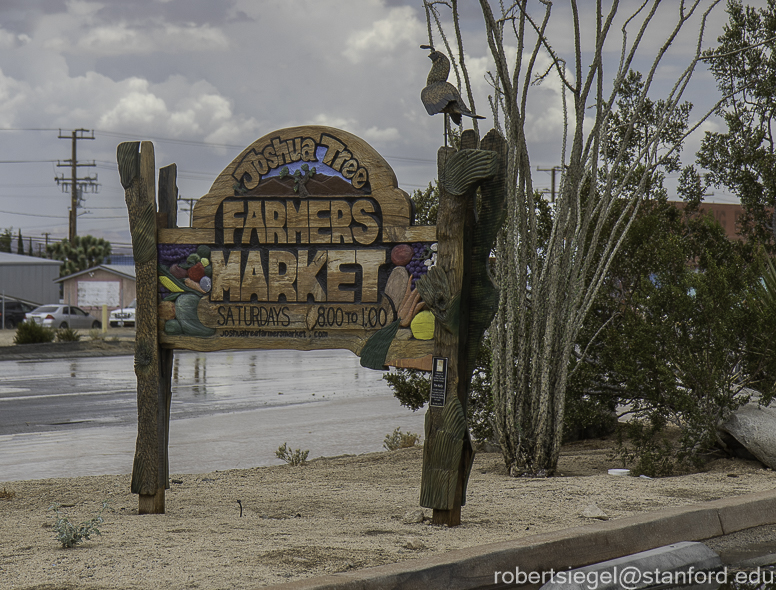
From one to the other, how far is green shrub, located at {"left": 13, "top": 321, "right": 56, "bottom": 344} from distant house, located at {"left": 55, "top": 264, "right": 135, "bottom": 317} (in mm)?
21239

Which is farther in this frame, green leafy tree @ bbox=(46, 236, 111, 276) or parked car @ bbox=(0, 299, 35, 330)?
green leafy tree @ bbox=(46, 236, 111, 276)

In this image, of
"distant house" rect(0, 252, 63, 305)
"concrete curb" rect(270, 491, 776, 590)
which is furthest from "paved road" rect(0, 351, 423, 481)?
"distant house" rect(0, 252, 63, 305)

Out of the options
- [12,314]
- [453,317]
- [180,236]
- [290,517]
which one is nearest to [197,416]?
[180,236]

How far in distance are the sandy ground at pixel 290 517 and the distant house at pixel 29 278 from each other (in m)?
47.7

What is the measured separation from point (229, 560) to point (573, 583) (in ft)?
5.35

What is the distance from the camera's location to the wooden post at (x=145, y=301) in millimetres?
5637

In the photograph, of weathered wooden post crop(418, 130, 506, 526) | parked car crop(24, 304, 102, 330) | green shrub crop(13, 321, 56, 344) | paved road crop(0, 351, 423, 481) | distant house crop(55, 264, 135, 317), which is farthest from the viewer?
distant house crop(55, 264, 135, 317)

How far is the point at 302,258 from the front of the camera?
5.60m

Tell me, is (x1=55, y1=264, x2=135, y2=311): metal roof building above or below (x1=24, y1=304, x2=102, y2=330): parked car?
above

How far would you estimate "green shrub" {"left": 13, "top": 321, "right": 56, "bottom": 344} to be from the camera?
27125 mm

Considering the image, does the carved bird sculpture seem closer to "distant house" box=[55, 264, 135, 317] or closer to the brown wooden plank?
the brown wooden plank

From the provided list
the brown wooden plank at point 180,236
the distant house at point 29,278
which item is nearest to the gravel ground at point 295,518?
the brown wooden plank at point 180,236

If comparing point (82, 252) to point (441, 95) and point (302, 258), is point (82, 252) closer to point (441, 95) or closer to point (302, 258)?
point (302, 258)

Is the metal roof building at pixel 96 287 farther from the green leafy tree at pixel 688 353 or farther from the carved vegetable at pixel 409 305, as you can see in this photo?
the carved vegetable at pixel 409 305
